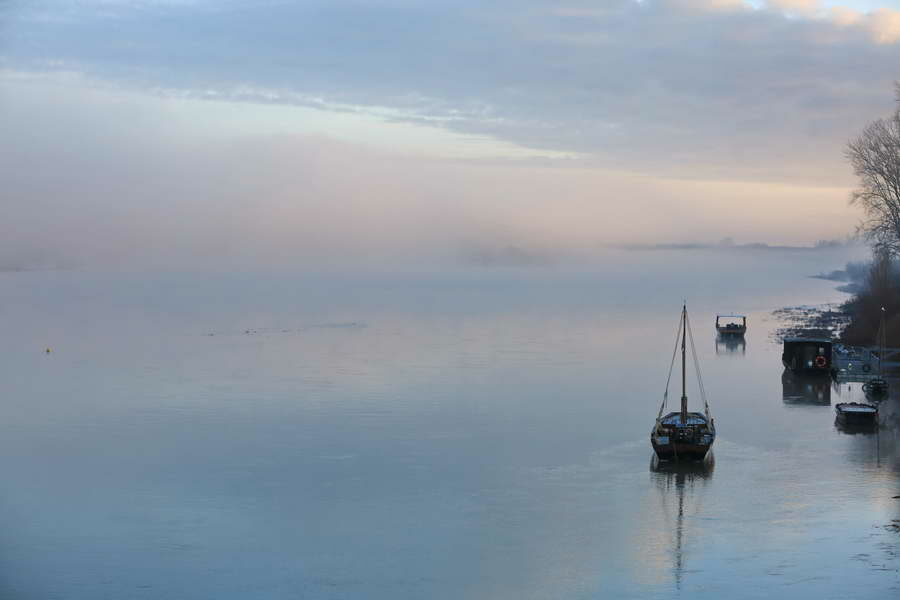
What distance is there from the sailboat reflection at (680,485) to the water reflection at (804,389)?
22.1 m

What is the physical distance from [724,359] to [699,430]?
4794cm

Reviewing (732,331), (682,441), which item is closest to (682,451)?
(682,441)

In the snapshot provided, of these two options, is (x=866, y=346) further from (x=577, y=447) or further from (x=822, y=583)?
(x=822, y=583)

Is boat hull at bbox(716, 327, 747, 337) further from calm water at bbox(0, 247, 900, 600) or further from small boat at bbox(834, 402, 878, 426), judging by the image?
small boat at bbox(834, 402, 878, 426)

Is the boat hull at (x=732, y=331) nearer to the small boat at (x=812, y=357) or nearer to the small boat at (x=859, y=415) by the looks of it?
the small boat at (x=812, y=357)

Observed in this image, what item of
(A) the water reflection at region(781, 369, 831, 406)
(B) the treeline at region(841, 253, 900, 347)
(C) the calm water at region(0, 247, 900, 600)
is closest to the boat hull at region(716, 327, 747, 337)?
(B) the treeline at region(841, 253, 900, 347)

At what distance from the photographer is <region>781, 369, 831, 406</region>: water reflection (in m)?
69.6

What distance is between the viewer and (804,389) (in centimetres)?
7450

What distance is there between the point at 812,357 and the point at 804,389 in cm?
675

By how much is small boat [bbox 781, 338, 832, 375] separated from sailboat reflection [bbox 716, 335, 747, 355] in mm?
20196

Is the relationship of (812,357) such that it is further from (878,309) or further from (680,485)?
(680,485)

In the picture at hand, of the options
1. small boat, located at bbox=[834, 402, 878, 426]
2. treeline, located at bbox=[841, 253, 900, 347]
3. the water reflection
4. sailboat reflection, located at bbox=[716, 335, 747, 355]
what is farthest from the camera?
sailboat reflection, located at bbox=[716, 335, 747, 355]

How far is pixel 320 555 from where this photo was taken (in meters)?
35.2

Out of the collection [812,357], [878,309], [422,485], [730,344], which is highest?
[878,309]
